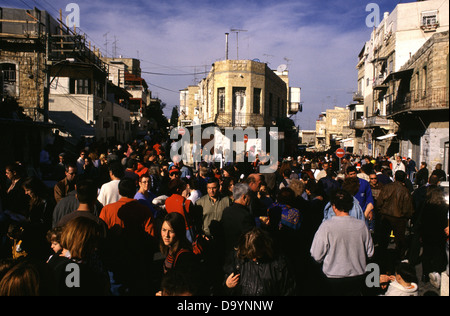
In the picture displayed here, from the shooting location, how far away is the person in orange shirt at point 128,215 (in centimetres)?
431

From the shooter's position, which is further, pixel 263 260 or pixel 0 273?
pixel 263 260

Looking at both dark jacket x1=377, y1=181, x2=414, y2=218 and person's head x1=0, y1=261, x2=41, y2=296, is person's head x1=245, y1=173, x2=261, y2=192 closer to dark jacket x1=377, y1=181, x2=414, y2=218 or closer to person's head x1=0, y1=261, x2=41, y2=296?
dark jacket x1=377, y1=181, x2=414, y2=218

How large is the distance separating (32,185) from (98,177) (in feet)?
13.7

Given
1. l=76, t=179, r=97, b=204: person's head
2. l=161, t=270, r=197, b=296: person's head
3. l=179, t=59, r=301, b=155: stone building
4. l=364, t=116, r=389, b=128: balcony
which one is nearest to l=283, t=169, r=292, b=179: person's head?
l=76, t=179, r=97, b=204: person's head

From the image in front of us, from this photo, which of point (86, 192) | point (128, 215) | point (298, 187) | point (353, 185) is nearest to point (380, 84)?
point (353, 185)

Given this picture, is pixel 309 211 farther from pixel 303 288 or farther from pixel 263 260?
pixel 263 260

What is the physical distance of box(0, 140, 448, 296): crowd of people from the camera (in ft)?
9.77

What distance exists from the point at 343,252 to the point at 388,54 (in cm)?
3059

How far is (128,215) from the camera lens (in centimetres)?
434

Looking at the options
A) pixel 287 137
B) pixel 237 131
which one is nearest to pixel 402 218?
pixel 237 131

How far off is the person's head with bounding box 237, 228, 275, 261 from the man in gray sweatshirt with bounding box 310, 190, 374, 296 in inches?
28.7
